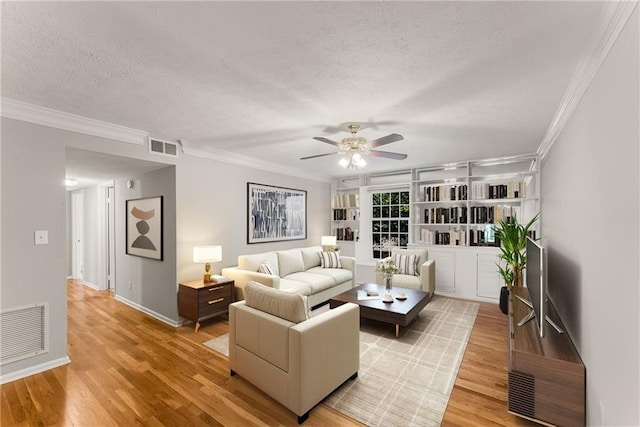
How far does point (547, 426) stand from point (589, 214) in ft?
4.78

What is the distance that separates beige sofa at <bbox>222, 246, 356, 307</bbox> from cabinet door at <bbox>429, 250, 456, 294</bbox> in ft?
5.07

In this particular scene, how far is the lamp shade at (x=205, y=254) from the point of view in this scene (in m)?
3.72

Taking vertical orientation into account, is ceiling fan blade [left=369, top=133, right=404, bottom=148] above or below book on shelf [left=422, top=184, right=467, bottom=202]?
above

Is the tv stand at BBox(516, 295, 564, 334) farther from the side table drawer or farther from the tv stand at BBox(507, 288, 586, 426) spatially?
the side table drawer

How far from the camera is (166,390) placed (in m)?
2.34

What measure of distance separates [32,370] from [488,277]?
231 inches

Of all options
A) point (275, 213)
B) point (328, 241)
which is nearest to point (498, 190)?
point (328, 241)

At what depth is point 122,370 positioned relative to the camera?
2664 mm

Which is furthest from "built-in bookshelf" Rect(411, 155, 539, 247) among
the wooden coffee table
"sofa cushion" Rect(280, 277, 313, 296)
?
"sofa cushion" Rect(280, 277, 313, 296)

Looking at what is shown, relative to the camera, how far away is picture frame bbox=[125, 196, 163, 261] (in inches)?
158

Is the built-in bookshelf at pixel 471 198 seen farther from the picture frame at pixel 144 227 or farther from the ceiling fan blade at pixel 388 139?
the picture frame at pixel 144 227

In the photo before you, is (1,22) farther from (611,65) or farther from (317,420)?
(611,65)

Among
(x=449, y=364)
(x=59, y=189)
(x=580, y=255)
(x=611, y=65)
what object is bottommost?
(x=449, y=364)

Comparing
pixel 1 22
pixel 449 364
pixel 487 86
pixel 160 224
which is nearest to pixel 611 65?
pixel 487 86
